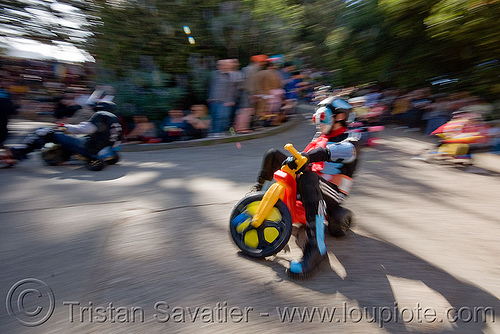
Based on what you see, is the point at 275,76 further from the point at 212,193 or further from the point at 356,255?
the point at 356,255

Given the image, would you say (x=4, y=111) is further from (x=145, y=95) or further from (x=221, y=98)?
(x=221, y=98)

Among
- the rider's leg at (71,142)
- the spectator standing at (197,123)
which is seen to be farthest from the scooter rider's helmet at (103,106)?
the spectator standing at (197,123)

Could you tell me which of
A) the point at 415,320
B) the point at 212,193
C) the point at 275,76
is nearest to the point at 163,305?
the point at 415,320

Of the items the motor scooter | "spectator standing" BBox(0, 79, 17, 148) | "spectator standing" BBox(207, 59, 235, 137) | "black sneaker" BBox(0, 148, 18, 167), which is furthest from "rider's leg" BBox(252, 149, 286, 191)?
"spectator standing" BBox(207, 59, 235, 137)

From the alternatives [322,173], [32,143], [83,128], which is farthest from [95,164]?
[322,173]

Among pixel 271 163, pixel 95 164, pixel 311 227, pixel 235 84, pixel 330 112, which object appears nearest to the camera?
pixel 311 227

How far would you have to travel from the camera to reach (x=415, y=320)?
7.77 ft

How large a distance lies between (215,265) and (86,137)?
3979 millimetres

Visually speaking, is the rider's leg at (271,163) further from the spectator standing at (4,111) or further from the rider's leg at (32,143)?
the spectator standing at (4,111)

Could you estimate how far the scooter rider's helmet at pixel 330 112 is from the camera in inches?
127

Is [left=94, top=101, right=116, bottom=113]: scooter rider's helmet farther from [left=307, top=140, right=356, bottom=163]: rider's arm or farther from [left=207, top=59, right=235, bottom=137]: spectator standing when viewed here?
[left=307, top=140, right=356, bottom=163]: rider's arm

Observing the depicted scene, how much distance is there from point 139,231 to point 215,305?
1.38m

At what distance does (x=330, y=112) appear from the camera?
322 cm

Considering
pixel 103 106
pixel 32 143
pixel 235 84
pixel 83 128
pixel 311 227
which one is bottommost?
pixel 32 143
